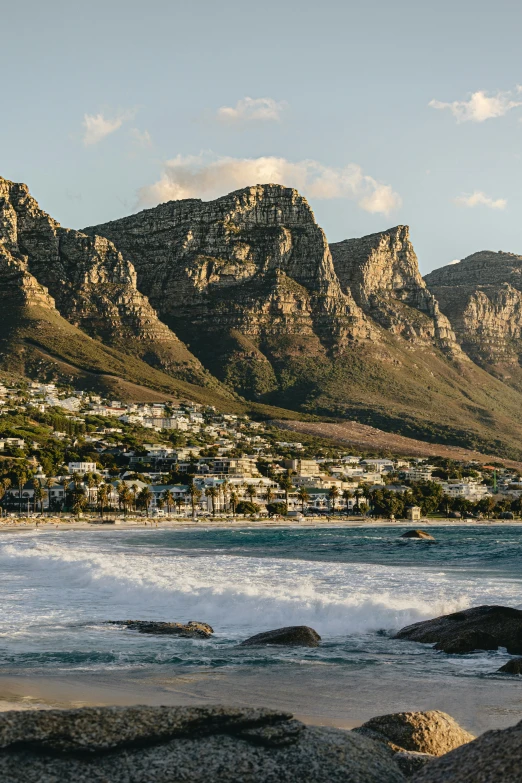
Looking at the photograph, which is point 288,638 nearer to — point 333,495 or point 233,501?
point 233,501

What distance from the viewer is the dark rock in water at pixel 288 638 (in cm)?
2614

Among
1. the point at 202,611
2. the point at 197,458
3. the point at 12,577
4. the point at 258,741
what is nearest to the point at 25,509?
the point at 197,458

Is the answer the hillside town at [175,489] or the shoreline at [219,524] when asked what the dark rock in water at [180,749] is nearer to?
the shoreline at [219,524]

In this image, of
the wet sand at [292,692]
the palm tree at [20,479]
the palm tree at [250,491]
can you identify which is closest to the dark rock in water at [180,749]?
the wet sand at [292,692]

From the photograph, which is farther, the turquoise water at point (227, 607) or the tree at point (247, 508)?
the tree at point (247, 508)

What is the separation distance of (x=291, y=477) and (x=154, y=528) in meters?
67.9

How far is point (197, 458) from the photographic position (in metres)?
197

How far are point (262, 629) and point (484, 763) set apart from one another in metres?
22.5

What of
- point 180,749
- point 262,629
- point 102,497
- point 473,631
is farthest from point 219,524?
point 180,749

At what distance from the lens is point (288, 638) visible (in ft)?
86.2

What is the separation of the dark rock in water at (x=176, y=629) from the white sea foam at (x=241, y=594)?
1.36 m

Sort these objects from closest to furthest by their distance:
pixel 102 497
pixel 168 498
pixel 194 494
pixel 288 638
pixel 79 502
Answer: pixel 288 638, pixel 79 502, pixel 102 497, pixel 168 498, pixel 194 494

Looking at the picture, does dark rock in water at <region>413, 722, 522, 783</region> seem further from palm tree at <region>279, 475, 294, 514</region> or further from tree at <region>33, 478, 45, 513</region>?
palm tree at <region>279, 475, 294, 514</region>

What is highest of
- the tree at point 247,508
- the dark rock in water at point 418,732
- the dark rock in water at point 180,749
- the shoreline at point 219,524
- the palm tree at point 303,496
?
the dark rock in water at point 180,749
